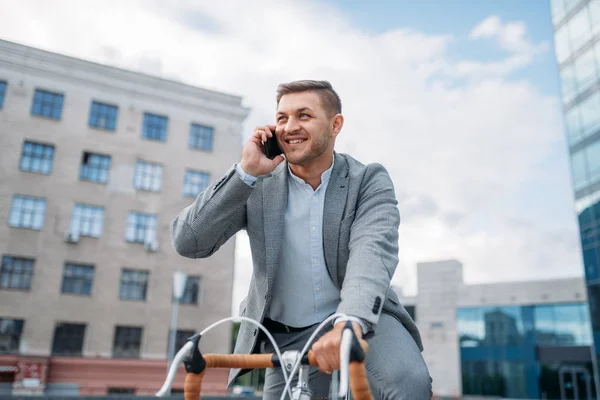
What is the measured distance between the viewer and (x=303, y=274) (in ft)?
7.41

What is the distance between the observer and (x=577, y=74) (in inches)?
844

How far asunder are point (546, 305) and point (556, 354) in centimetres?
318

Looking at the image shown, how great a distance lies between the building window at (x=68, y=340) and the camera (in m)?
20.0

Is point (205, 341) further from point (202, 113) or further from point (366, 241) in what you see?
point (366, 241)

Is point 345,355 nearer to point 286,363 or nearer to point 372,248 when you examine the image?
point 286,363

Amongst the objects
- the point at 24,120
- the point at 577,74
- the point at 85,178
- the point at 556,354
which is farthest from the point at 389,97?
the point at 556,354

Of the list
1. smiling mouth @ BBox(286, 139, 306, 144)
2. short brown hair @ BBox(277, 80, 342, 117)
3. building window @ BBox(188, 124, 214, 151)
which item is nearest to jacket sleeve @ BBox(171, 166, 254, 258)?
smiling mouth @ BBox(286, 139, 306, 144)

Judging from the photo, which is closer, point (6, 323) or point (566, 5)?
point (6, 323)

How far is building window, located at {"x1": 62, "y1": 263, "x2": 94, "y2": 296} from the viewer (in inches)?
810

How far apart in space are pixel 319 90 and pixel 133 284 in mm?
21126

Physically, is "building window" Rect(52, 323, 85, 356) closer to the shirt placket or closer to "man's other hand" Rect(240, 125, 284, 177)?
the shirt placket

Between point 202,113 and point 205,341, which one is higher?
point 202,113

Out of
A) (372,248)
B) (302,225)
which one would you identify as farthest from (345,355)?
(302,225)

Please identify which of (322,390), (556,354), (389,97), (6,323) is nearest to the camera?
(322,390)
